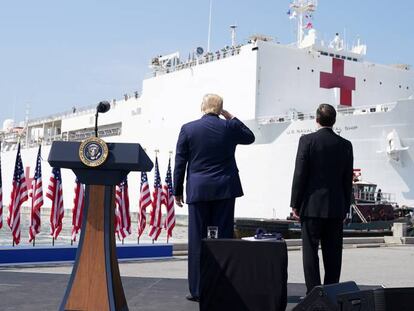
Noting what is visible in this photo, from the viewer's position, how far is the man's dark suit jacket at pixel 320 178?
3.40 m

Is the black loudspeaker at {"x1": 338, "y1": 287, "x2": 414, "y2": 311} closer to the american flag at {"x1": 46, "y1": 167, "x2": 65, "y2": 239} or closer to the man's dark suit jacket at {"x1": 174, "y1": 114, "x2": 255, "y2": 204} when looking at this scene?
the man's dark suit jacket at {"x1": 174, "y1": 114, "x2": 255, "y2": 204}

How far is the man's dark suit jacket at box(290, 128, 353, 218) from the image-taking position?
11.1 feet

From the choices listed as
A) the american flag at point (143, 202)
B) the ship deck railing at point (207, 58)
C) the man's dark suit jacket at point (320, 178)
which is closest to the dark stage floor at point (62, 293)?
the man's dark suit jacket at point (320, 178)

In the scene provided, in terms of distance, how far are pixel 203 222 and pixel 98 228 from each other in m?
0.76

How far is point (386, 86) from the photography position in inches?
973

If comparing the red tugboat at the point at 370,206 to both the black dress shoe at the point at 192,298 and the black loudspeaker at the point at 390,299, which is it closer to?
the black dress shoe at the point at 192,298

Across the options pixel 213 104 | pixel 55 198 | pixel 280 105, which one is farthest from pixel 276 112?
pixel 213 104

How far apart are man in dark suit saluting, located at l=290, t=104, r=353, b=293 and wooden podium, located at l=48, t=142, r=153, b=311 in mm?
1026

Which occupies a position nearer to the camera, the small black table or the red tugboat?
the small black table

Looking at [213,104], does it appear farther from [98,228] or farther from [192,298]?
[192,298]

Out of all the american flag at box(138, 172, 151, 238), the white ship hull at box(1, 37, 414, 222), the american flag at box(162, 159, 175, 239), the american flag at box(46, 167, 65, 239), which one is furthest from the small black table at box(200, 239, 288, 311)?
the white ship hull at box(1, 37, 414, 222)

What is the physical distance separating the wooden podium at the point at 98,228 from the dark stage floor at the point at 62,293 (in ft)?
1.39

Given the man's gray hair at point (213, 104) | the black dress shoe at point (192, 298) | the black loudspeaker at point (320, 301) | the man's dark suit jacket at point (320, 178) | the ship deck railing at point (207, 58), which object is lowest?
the black dress shoe at point (192, 298)

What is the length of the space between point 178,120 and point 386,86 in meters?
9.37
